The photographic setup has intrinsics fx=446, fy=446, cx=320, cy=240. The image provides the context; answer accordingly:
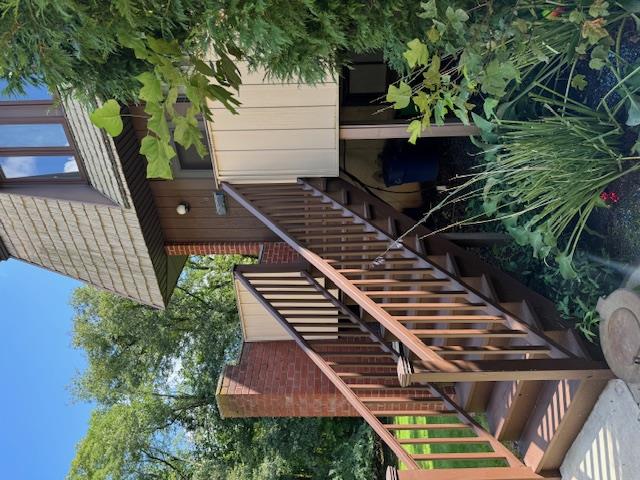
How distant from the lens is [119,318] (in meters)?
9.50

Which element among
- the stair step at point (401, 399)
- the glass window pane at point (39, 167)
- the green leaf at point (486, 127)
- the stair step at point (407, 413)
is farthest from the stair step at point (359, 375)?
the glass window pane at point (39, 167)

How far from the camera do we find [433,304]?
2.95 metres

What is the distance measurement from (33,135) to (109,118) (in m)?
3.54

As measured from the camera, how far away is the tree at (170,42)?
1.49 metres

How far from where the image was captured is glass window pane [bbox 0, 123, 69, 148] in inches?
161

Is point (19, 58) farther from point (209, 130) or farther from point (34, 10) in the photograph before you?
point (209, 130)

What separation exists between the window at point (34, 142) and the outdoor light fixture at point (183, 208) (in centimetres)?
99

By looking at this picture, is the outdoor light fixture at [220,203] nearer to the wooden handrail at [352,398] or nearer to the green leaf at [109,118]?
the wooden handrail at [352,398]

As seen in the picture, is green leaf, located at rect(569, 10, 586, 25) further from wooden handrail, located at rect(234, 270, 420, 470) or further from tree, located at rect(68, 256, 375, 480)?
tree, located at rect(68, 256, 375, 480)

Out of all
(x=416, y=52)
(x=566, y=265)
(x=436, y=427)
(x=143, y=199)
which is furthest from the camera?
(x=143, y=199)

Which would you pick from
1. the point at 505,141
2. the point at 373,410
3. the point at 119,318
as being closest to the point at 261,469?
the point at 119,318

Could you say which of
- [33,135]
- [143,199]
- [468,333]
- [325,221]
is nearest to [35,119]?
[33,135]

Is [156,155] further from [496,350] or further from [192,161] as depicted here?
[192,161]

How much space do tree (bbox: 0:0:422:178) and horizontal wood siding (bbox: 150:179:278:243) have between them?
7.54ft
